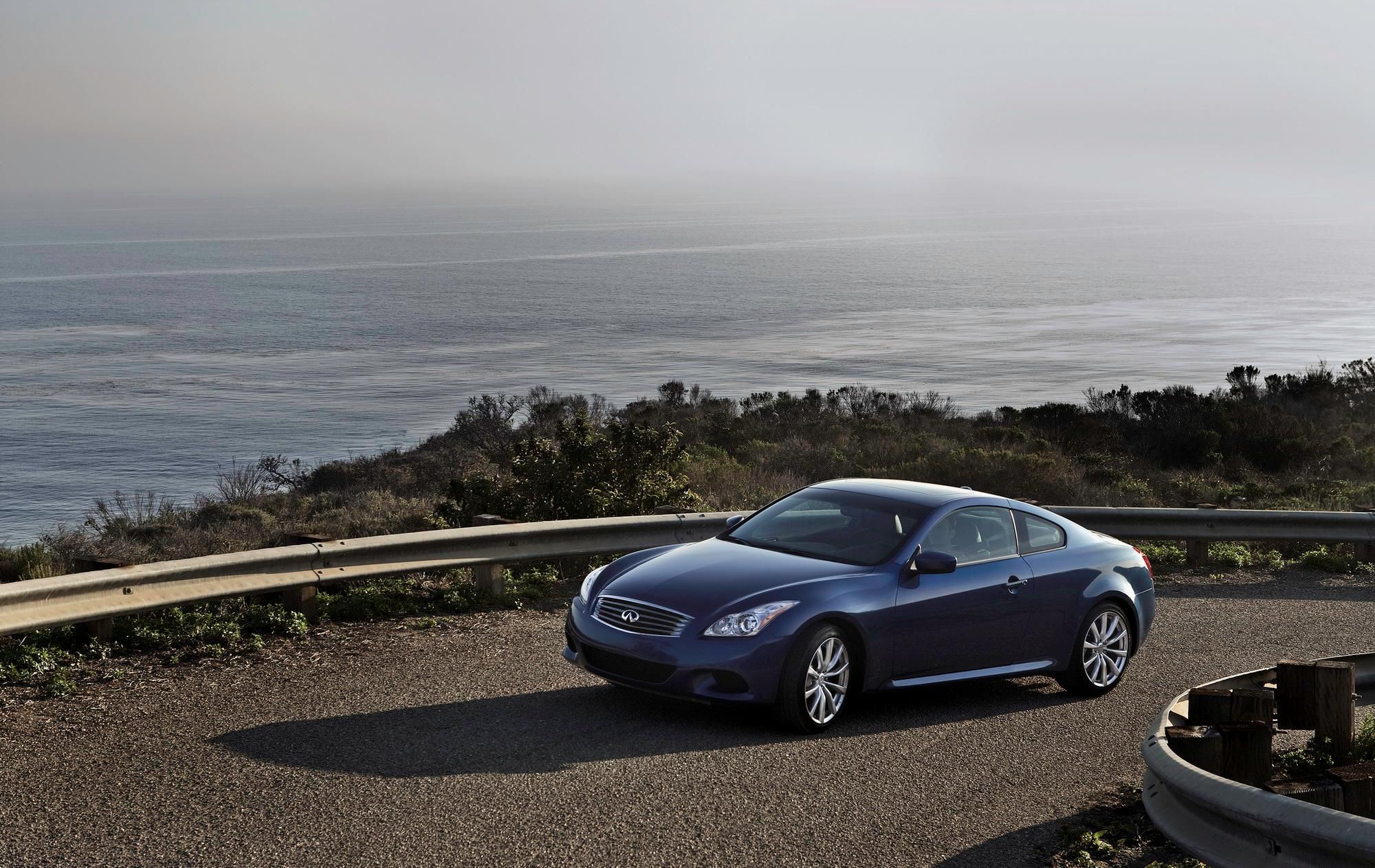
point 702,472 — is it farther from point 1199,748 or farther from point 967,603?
point 1199,748

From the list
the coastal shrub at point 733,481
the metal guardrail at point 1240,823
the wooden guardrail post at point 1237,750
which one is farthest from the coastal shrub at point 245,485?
the metal guardrail at point 1240,823

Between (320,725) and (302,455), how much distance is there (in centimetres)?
3792

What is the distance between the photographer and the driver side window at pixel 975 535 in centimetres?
847

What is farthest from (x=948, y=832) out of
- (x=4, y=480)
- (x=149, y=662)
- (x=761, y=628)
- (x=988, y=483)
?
(x=4, y=480)

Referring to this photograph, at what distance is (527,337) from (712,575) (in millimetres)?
80597

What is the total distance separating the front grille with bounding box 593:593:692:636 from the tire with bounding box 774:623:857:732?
67 centimetres

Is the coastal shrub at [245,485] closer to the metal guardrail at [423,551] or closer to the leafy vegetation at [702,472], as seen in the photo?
the leafy vegetation at [702,472]

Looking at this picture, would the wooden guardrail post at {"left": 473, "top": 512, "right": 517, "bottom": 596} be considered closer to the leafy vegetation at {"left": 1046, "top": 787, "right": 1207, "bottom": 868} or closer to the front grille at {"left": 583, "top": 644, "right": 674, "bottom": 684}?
the front grille at {"left": 583, "top": 644, "right": 674, "bottom": 684}

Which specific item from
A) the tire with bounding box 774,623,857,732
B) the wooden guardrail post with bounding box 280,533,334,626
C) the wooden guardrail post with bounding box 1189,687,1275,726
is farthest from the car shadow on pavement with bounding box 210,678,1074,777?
the wooden guardrail post with bounding box 1189,687,1275,726

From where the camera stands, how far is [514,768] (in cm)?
664

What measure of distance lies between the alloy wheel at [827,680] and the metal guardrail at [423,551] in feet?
12.5

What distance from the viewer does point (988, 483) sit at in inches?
854

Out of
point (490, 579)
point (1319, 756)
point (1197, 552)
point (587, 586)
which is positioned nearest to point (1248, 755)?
point (1319, 756)

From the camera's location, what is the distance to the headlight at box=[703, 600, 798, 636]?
7406 millimetres
